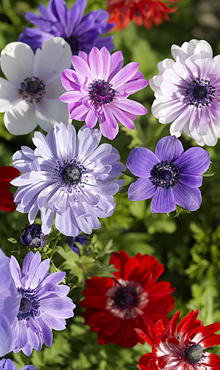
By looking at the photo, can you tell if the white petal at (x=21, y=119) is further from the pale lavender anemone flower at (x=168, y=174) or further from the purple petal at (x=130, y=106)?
the pale lavender anemone flower at (x=168, y=174)

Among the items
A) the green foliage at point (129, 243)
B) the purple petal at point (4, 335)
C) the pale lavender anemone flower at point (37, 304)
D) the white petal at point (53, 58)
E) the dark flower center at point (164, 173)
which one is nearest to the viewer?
the purple petal at point (4, 335)

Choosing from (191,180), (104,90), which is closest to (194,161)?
(191,180)

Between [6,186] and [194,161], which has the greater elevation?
[194,161]

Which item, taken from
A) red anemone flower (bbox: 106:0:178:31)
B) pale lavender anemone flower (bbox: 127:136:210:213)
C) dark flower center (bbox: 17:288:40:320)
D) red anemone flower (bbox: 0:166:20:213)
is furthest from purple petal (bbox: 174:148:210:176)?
red anemone flower (bbox: 106:0:178:31)

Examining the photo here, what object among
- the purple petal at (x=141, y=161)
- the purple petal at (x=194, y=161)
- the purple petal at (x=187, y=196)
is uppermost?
the purple petal at (x=194, y=161)

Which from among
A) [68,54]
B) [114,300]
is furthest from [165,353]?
[68,54]

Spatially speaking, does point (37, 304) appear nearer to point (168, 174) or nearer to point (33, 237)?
point (33, 237)

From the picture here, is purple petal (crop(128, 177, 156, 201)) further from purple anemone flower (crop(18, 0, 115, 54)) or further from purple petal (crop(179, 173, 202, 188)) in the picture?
purple anemone flower (crop(18, 0, 115, 54))

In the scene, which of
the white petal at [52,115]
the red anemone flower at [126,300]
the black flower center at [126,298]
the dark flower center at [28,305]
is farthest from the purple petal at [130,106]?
the black flower center at [126,298]
